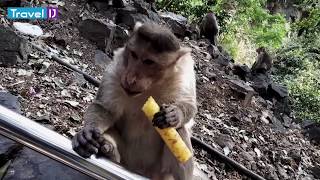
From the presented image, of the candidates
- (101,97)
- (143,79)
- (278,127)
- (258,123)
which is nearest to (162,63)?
(143,79)

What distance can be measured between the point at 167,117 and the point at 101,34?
186 inches

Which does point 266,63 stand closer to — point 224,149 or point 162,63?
point 224,149

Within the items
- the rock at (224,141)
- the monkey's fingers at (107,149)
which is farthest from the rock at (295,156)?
Result: the monkey's fingers at (107,149)

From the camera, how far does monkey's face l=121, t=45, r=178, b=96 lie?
250 cm

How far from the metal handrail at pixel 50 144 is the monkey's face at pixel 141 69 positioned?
112 cm

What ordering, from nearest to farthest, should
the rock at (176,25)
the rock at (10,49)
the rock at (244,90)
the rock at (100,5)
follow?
the rock at (10,49) < the rock at (244,90) < the rock at (100,5) < the rock at (176,25)

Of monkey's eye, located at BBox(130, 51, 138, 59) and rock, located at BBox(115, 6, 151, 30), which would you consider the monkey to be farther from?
monkey's eye, located at BBox(130, 51, 138, 59)

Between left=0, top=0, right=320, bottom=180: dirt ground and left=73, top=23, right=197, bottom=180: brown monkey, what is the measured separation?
1.23 metres

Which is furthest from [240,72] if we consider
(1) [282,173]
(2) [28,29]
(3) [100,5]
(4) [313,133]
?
(2) [28,29]

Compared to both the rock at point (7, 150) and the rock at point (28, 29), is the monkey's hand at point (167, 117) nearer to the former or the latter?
the rock at point (7, 150)

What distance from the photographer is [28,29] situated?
596 cm

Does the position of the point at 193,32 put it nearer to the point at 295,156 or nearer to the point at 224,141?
the point at 295,156

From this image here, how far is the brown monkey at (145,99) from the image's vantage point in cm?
267

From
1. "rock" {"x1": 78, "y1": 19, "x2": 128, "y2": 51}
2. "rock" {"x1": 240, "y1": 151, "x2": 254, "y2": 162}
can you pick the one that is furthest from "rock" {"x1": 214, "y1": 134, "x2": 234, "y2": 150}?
"rock" {"x1": 78, "y1": 19, "x2": 128, "y2": 51}
